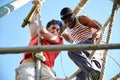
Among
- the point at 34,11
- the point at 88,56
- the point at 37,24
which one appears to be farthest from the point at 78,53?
the point at 34,11

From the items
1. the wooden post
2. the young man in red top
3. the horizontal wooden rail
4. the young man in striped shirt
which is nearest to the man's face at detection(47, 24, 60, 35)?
the young man in red top

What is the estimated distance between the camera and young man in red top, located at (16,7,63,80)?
4.15 metres

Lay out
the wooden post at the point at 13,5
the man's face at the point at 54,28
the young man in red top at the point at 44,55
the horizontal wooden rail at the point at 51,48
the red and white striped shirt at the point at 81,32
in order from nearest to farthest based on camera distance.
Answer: the horizontal wooden rail at the point at 51,48 → the young man in red top at the point at 44,55 → the wooden post at the point at 13,5 → the red and white striped shirt at the point at 81,32 → the man's face at the point at 54,28

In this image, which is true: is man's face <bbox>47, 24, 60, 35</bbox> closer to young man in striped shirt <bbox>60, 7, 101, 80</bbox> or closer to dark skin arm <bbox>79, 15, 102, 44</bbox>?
young man in striped shirt <bbox>60, 7, 101, 80</bbox>

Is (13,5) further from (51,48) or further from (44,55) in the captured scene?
(51,48)

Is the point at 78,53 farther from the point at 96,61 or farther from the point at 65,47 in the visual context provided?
the point at 65,47

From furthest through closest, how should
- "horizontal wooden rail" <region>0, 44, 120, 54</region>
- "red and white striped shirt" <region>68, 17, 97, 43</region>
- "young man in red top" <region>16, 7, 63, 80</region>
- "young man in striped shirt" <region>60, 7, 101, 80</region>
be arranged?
"red and white striped shirt" <region>68, 17, 97, 43</region> < "young man in striped shirt" <region>60, 7, 101, 80</region> < "young man in red top" <region>16, 7, 63, 80</region> < "horizontal wooden rail" <region>0, 44, 120, 54</region>

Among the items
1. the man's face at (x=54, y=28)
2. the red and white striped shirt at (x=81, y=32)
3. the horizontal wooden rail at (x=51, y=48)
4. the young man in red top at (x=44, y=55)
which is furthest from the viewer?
the man's face at (x=54, y=28)

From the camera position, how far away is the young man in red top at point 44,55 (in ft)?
13.6

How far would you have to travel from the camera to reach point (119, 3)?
3.29m

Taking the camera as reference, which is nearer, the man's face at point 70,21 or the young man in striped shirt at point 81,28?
the young man in striped shirt at point 81,28

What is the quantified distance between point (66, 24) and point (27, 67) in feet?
3.85

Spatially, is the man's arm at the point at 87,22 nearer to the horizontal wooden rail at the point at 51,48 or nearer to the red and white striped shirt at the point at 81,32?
the red and white striped shirt at the point at 81,32

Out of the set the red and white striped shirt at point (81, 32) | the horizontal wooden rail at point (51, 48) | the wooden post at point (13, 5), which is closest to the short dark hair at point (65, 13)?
the red and white striped shirt at point (81, 32)
